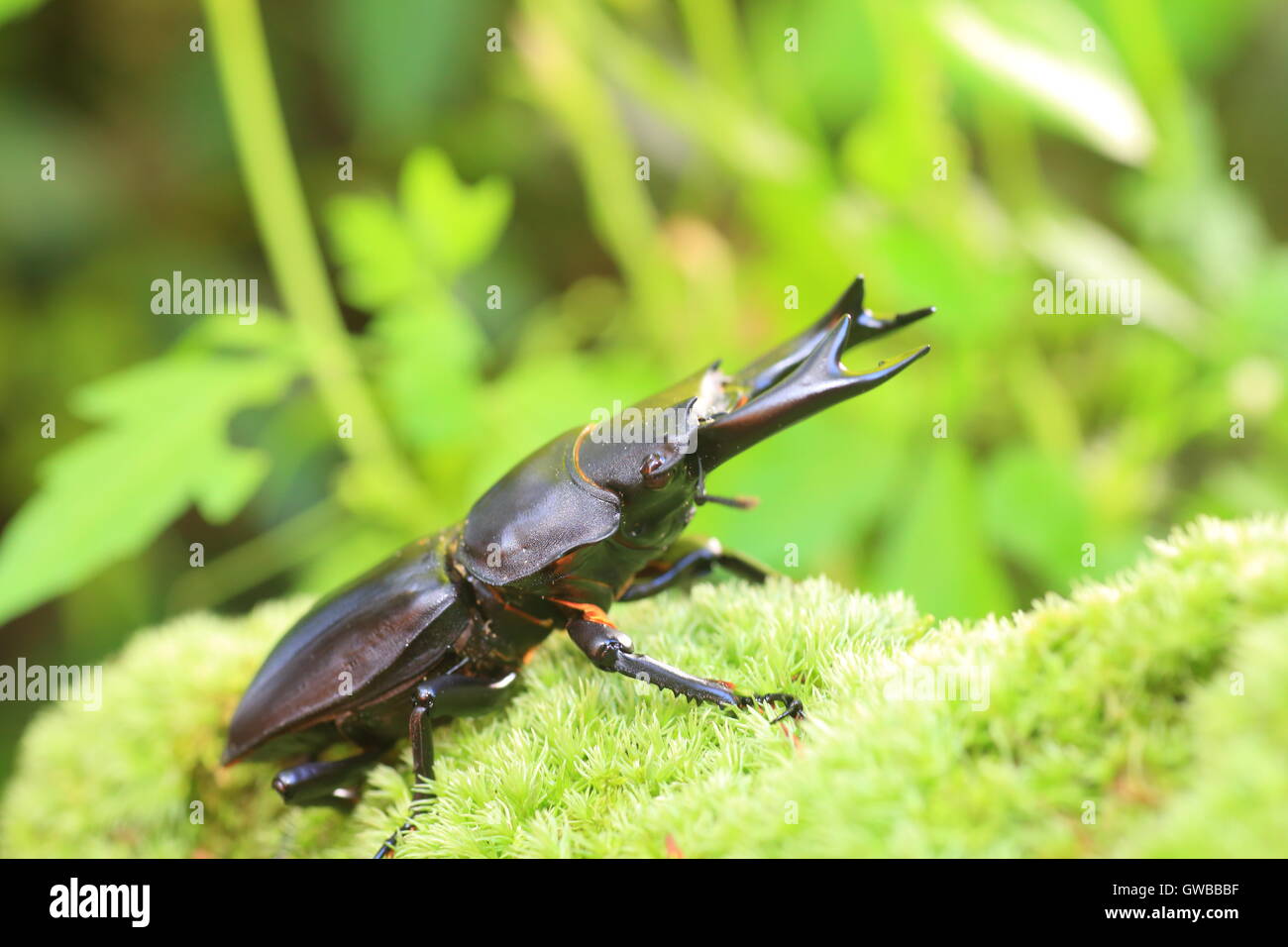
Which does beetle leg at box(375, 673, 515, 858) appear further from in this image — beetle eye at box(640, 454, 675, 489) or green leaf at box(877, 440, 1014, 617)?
green leaf at box(877, 440, 1014, 617)

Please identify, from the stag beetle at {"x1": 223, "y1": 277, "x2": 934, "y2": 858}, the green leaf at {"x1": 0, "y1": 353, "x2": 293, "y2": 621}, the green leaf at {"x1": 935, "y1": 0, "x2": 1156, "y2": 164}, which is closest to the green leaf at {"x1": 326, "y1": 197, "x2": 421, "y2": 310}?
the green leaf at {"x1": 0, "y1": 353, "x2": 293, "y2": 621}

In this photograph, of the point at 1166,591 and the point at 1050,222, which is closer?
the point at 1166,591

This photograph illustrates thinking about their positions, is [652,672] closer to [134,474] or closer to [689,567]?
[689,567]

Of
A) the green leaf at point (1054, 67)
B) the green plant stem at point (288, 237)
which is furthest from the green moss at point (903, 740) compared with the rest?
the green leaf at point (1054, 67)

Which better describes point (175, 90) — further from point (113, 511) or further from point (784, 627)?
point (784, 627)

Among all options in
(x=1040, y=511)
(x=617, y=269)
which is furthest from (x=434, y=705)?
(x=617, y=269)

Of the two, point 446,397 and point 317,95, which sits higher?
point 317,95
